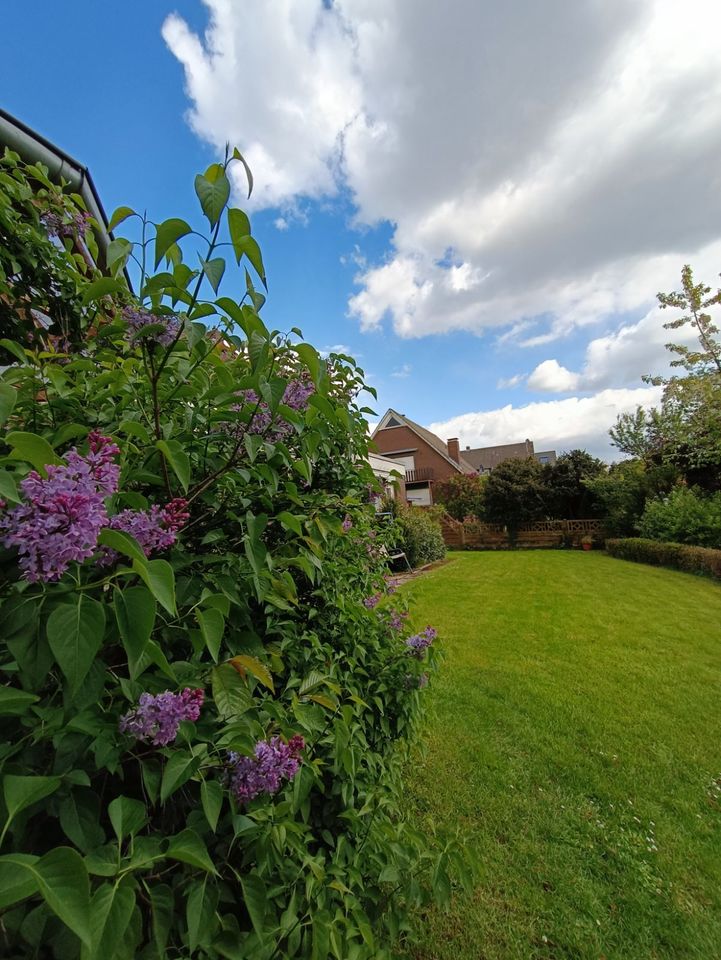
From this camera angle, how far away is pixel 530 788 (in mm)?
2803

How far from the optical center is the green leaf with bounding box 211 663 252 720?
35.5 inches

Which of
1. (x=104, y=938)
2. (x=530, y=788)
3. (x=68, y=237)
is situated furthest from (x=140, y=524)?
(x=530, y=788)

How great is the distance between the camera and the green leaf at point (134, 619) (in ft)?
1.91

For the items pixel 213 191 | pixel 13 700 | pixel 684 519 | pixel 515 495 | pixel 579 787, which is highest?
pixel 213 191

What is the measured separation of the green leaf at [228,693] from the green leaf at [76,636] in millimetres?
411

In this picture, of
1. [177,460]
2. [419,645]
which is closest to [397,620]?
[419,645]

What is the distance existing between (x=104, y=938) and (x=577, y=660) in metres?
5.58

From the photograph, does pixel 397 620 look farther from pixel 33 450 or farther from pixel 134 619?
pixel 33 450

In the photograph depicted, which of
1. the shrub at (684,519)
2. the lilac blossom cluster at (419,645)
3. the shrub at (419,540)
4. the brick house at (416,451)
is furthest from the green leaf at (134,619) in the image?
the brick house at (416,451)

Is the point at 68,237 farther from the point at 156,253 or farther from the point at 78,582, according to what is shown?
the point at 78,582

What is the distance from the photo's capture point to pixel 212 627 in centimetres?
79

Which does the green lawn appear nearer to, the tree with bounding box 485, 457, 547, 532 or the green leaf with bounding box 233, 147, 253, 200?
the green leaf with bounding box 233, 147, 253, 200

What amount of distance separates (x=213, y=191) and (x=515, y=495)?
18319mm

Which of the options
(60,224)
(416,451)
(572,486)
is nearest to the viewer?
(60,224)
